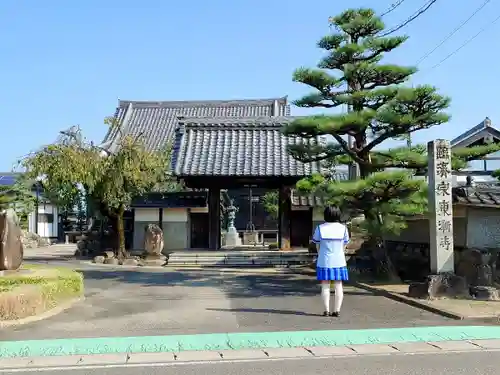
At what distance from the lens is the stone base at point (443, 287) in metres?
11.0

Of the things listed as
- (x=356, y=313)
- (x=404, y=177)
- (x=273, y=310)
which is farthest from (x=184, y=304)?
(x=404, y=177)

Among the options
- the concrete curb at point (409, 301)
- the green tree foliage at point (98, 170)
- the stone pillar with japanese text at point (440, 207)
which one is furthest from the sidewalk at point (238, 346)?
the green tree foliage at point (98, 170)

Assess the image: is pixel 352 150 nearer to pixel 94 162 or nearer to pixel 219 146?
pixel 219 146

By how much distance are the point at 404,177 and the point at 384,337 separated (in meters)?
5.44

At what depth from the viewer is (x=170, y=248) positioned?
2406cm

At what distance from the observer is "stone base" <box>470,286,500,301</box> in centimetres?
1074

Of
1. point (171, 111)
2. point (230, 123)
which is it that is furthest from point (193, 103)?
point (230, 123)

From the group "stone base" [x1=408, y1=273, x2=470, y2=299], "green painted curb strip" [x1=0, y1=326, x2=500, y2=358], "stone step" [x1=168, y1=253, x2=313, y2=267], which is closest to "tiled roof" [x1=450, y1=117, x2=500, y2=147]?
"stone step" [x1=168, y1=253, x2=313, y2=267]

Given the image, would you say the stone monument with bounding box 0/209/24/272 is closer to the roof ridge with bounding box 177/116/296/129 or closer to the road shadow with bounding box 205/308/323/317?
the road shadow with bounding box 205/308/323/317

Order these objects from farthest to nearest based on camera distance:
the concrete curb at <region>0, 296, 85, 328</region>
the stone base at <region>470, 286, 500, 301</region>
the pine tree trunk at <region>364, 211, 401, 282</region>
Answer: the pine tree trunk at <region>364, 211, 401, 282</region>
the stone base at <region>470, 286, 500, 301</region>
the concrete curb at <region>0, 296, 85, 328</region>

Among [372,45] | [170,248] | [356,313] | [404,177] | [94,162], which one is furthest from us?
[170,248]

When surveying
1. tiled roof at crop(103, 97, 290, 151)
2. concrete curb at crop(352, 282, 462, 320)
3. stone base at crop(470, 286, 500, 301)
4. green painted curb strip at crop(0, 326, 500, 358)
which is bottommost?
green painted curb strip at crop(0, 326, 500, 358)

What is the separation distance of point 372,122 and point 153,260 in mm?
10962

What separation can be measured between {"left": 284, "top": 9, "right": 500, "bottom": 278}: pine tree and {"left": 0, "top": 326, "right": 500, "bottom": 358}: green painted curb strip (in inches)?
191
